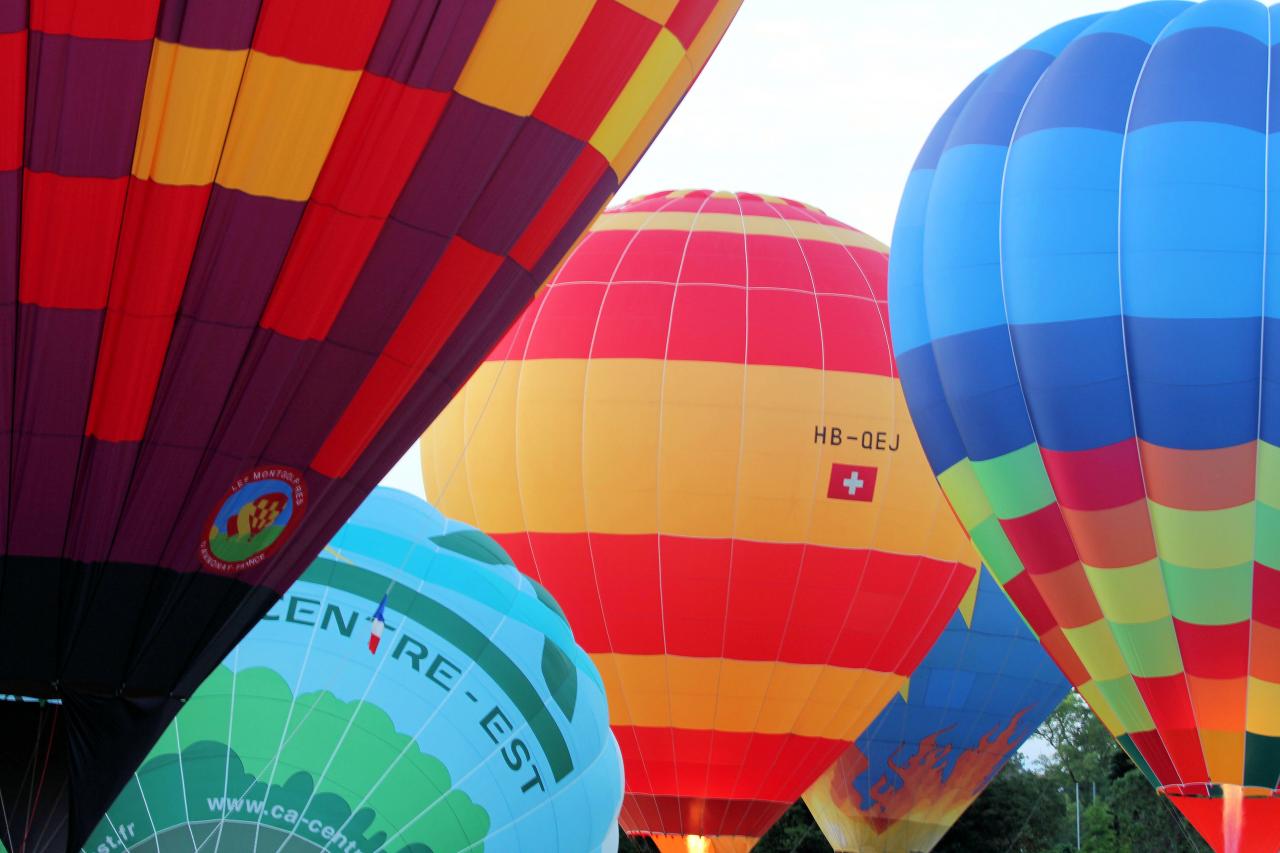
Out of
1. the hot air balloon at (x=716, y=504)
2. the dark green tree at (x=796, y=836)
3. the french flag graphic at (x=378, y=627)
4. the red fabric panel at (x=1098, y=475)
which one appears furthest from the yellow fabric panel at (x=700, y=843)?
the dark green tree at (x=796, y=836)

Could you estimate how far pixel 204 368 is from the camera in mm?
5051

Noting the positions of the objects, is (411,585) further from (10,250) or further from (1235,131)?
(1235,131)

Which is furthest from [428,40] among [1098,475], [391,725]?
[1098,475]

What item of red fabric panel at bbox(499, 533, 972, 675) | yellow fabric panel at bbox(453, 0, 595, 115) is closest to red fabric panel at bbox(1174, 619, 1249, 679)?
red fabric panel at bbox(499, 533, 972, 675)

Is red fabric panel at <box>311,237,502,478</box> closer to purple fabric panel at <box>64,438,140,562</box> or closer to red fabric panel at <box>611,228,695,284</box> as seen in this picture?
purple fabric panel at <box>64,438,140,562</box>

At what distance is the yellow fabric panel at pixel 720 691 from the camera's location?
36.2 ft

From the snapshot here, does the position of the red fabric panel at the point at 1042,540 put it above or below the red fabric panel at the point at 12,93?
above

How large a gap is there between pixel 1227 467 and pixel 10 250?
5770 mm

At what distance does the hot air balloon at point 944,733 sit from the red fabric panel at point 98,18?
10.4 m

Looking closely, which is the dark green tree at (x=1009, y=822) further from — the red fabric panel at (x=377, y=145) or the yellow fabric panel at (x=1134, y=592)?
the red fabric panel at (x=377, y=145)

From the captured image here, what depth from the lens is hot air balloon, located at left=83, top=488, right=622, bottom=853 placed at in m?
5.80

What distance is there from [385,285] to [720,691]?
6202 millimetres

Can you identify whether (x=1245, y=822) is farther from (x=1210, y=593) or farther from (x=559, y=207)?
(x=559, y=207)

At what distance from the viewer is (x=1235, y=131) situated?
A: 8.94 metres
